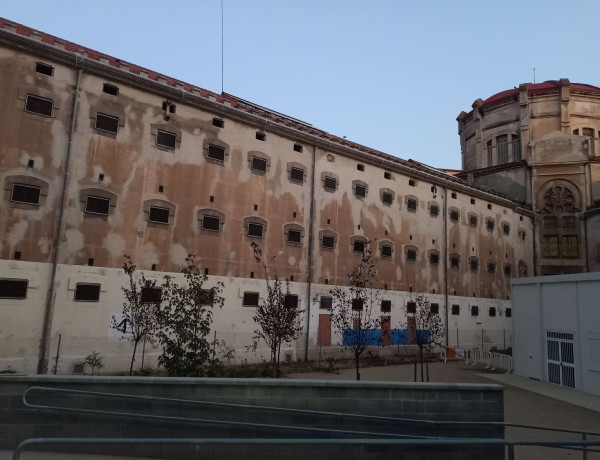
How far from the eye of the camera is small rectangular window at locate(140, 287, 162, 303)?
62.9 feet

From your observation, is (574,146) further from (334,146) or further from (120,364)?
(120,364)

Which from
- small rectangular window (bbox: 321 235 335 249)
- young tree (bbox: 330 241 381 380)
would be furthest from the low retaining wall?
small rectangular window (bbox: 321 235 335 249)

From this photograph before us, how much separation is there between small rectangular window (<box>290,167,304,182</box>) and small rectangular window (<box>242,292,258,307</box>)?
794 centimetres

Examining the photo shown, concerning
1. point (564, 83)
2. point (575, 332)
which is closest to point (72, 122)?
point (575, 332)

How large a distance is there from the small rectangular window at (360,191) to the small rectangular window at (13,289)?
2044 cm

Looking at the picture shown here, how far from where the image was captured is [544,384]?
20453mm

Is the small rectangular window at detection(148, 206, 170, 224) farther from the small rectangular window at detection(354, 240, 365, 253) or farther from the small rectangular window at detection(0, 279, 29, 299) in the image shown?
the small rectangular window at detection(354, 240, 365, 253)

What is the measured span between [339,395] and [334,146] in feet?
71.5

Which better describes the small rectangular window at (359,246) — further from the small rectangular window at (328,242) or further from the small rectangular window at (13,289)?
the small rectangular window at (13,289)

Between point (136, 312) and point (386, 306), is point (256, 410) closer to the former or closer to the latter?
point (136, 312)

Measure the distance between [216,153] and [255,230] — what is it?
506cm

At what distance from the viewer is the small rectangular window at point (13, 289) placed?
16.3 meters

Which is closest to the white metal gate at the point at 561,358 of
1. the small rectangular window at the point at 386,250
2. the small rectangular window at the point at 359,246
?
the small rectangular window at the point at 386,250

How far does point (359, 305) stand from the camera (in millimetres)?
27078
